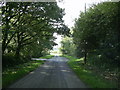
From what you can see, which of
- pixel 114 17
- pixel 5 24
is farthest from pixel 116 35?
pixel 5 24

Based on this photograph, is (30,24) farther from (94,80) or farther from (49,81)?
(94,80)

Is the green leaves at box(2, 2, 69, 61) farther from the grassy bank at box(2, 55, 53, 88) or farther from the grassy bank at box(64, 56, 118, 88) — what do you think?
the grassy bank at box(64, 56, 118, 88)

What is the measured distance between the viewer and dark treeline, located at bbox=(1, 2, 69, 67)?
51.2ft

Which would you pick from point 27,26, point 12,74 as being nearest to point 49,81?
point 12,74

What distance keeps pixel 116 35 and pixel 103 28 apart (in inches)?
92.7

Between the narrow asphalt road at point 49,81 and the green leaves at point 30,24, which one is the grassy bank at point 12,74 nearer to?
the narrow asphalt road at point 49,81

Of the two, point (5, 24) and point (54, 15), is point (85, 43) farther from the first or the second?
point (5, 24)

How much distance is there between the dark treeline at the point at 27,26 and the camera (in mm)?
15609

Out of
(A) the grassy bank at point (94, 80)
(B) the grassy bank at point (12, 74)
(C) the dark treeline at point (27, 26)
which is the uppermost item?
(C) the dark treeline at point (27, 26)

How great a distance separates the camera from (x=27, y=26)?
1798cm

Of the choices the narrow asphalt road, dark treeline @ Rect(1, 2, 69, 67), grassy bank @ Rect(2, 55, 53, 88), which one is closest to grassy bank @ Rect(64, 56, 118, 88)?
the narrow asphalt road

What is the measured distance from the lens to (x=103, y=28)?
13.3 metres

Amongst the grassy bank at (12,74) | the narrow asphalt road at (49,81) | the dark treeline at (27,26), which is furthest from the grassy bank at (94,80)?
the dark treeline at (27,26)

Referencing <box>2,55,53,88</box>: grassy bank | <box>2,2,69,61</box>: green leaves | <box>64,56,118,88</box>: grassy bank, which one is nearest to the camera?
<box>64,56,118,88</box>: grassy bank
